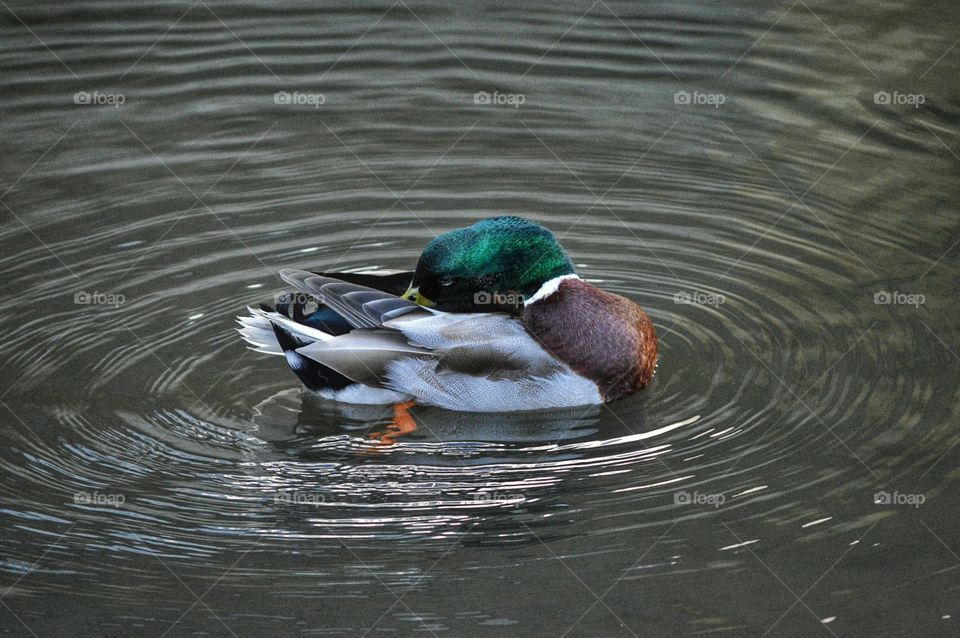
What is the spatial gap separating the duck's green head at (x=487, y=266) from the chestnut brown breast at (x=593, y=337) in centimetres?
13

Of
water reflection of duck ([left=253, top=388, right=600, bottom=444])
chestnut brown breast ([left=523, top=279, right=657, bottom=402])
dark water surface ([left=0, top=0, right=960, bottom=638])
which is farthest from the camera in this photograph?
chestnut brown breast ([left=523, top=279, right=657, bottom=402])

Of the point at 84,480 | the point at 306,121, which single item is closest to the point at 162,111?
the point at 306,121

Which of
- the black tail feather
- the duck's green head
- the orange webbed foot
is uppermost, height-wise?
the duck's green head

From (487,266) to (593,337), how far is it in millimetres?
626

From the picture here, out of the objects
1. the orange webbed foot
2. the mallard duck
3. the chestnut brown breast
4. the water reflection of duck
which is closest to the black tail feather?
the mallard duck

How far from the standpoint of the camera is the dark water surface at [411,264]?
5.55 meters

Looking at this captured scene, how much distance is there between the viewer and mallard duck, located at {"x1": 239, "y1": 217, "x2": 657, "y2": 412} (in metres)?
6.73

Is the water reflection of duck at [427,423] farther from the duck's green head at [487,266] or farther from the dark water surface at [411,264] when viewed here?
the duck's green head at [487,266]

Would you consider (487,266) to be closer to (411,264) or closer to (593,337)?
(593,337)

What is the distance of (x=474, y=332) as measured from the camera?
674cm

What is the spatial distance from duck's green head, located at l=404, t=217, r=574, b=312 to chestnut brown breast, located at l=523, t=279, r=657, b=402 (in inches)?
5.0

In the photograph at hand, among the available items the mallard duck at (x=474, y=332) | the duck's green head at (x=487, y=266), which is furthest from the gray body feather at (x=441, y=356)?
the duck's green head at (x=487, y=266)

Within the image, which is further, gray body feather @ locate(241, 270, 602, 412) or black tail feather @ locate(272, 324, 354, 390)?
black tail feather @ locate(272, 324, 354, 390)

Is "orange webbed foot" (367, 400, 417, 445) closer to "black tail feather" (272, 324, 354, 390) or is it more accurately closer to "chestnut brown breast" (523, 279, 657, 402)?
"black tail feather" (272, 324, 354, 390)
